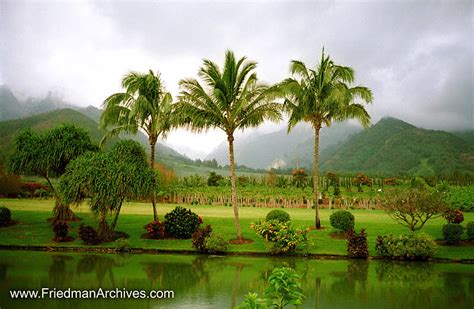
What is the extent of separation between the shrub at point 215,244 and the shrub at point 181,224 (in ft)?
8.63

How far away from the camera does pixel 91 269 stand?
1736cm

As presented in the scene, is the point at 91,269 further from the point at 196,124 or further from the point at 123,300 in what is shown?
the point at 196,124

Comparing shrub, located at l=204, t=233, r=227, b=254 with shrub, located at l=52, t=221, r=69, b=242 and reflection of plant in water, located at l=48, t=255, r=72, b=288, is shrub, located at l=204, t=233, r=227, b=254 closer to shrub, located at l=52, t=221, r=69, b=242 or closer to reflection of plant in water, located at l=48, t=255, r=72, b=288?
reflection of plant in water, located at l=48, t=255, r=72, b=288

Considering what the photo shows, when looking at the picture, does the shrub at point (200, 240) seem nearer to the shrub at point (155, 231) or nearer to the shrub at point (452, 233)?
the shrub at point (155, 231)

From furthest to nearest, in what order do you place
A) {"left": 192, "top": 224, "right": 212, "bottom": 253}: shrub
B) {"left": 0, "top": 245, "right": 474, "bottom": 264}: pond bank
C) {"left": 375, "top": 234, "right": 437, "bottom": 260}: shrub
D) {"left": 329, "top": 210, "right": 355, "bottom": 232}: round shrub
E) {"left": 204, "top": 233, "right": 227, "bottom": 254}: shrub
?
{"left": 329, "top": 210, "right": 355, "bottom": 232}: round shrub → {"left": 192, "top": 224, "right": 212, "bottom": 253}: shrub → {"left": 204, "top": 233, "right": 227, "bottom": 254}: shrub → {"left": 0, "top": 245, "right": 474, "bottom": 264}: pond bank → {"left": 375, "top": 234, "right": 437, "bottom": 260}: shrub

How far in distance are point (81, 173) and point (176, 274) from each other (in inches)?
403

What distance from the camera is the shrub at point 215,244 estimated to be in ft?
73.8

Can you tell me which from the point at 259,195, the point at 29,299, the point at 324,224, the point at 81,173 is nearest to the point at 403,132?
the point at 259,195

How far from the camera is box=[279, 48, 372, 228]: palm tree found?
25.7 metres

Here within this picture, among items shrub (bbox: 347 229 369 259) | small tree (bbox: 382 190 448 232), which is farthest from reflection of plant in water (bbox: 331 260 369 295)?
small tree (bbox: 382 190 448 232)

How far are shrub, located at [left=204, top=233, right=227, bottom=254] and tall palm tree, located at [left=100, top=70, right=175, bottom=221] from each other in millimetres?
4985

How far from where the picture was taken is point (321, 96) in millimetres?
25891

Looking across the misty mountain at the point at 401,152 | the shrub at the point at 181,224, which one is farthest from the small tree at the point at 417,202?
the misty mountain at the point at 401,152

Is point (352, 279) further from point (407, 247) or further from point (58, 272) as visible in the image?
point (58, 272)
